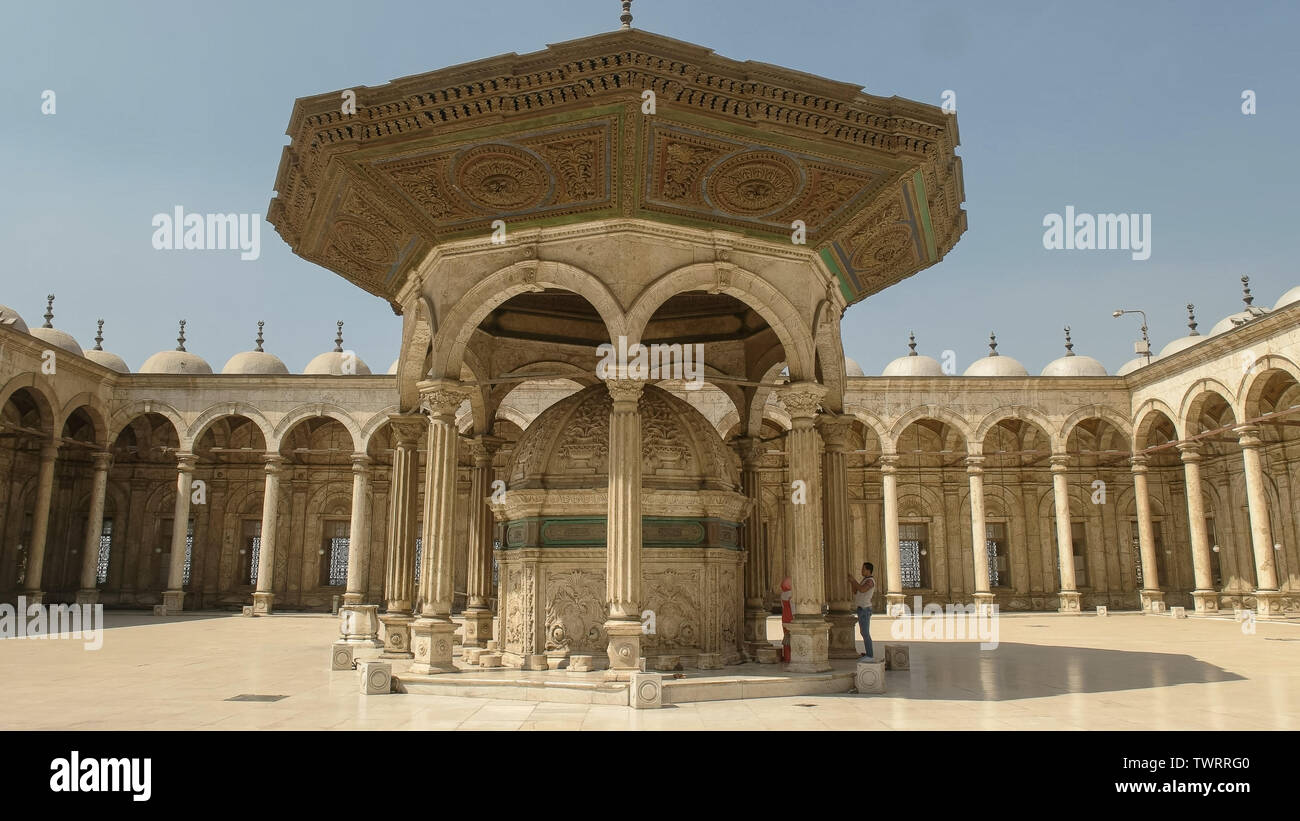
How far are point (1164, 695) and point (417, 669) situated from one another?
696 cm

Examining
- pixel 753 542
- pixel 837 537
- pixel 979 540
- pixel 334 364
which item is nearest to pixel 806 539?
pixel 837 537

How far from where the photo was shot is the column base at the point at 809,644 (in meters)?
8.82

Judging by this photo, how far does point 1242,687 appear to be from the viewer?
349 inches

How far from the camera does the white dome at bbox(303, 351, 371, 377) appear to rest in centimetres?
3117

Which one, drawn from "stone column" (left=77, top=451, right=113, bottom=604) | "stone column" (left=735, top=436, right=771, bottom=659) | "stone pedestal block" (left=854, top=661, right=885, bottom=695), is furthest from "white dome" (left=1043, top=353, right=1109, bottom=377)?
"stone column" (left=77, top=451, right=113, bottom=604)

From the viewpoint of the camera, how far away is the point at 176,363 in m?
30.0

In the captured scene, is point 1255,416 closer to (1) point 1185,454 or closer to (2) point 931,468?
(1) point 1185,454

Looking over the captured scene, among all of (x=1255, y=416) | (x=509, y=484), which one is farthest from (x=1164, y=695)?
(x=1255, y=416)

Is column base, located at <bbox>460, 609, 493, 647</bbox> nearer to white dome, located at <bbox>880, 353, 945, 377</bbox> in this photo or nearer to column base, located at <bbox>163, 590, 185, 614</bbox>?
column base, located at <bbox>163, 590, 185, 614</bbox>

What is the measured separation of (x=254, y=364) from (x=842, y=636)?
85.1 feet

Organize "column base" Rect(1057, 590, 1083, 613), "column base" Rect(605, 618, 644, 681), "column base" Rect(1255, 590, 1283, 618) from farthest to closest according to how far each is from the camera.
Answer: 1. "column base" Rect(1057, 590, 1083, 613)
2. "column base" Rect(1255, 590, 1283, 618)
3. "column base" Rect(605, 618, 644, 681)

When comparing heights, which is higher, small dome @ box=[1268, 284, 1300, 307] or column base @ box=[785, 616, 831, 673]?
small dome @ box=[1268, 284, 1300, 307]

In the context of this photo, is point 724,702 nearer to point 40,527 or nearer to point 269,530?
point 269,530

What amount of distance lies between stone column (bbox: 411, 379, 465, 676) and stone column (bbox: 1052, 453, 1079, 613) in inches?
838
